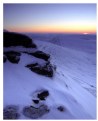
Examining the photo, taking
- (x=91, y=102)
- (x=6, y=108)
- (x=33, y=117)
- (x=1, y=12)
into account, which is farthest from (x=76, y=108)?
(x=1, y=12)

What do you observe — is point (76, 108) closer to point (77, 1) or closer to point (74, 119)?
point (74, 119)

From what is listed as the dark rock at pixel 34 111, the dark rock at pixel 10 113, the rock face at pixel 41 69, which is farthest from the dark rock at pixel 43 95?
the rock face at pixel 41 69

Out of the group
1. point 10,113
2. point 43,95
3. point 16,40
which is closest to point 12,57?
point 16,40

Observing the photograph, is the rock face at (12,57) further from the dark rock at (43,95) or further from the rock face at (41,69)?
the dark rock at (43,95)

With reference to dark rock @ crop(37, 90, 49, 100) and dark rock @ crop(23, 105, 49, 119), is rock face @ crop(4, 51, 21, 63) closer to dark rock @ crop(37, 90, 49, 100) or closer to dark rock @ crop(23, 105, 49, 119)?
dark rock @ crop(37, 90, 49, 100)

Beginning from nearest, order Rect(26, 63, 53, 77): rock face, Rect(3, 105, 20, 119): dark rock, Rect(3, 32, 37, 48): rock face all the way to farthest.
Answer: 1. Rect(3, 105, 20, 119): dark rock
2. Rect(26, 63, 53, 77): rock face
3. Rect(3, 32, 37, 48): rock face

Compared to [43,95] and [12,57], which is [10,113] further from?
[12,57]

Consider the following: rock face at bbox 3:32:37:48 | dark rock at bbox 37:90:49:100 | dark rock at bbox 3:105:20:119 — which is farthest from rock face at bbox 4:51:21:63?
dark rock at bbox 3:105:20:119
